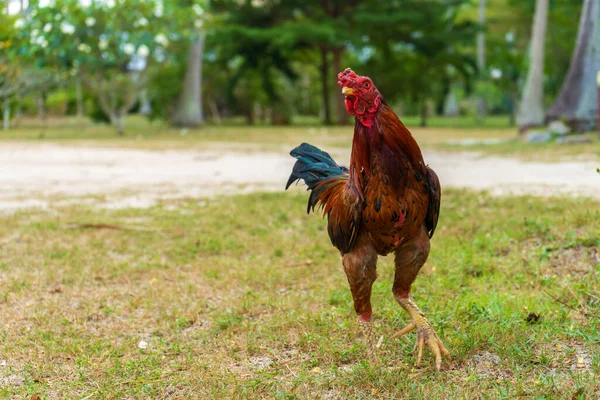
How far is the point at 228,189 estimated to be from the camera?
8359 mm

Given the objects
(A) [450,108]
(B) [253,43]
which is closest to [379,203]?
(B) [253,43]

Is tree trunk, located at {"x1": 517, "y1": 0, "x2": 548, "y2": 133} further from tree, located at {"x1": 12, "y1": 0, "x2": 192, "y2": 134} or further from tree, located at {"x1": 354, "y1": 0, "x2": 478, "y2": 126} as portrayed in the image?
tree, located at {"x1": 12, "y1": 0, "x2": 192, "y2": 134}

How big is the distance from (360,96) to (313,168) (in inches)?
32.3

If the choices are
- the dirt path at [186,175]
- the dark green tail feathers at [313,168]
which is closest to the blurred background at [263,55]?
the dirt path at [186,175]

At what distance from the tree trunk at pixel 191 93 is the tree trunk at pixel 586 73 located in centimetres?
1399

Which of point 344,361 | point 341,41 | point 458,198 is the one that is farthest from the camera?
point 341,41

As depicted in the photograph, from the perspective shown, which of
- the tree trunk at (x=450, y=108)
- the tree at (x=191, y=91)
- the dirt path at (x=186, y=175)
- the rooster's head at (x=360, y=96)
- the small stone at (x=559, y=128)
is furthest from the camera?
the tree trunk at (x=450, y=108)

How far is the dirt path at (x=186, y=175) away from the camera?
768 centimetres

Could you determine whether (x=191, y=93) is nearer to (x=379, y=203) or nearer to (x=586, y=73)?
(x=586, y=73)

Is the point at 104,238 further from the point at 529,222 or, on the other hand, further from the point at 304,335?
the point at 529,222

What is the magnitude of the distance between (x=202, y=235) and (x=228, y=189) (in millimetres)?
2808

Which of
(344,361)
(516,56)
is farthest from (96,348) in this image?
Result: (516,56)

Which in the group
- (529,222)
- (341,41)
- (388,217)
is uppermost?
(341,41)

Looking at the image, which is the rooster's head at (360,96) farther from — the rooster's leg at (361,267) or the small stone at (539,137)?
the small stone at (539,137)
